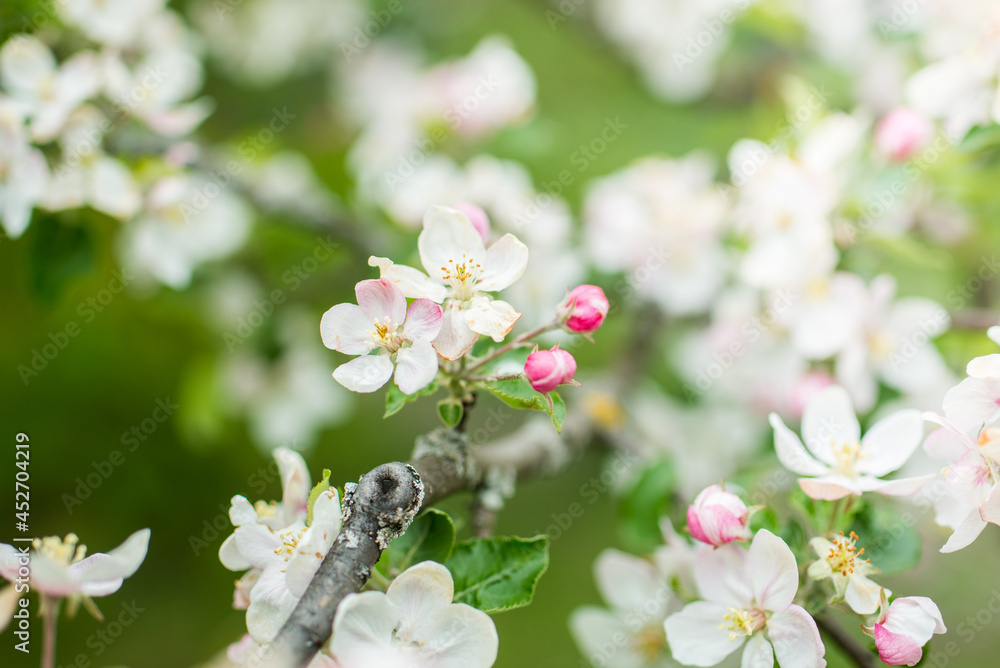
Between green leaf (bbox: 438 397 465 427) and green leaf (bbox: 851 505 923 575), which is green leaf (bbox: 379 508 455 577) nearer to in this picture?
green leaf (bbox: 438 397 465 427)

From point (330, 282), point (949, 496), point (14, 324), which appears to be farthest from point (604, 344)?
point (14, 324)

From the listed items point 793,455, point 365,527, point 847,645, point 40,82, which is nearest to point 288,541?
point 365,527

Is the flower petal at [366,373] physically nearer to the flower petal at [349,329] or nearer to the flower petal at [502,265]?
the flower petal at [349,329]

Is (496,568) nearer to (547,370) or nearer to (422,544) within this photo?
(422,544)

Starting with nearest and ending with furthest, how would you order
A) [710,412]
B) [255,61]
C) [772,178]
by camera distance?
[772,178] < [710,412] < [255,61]

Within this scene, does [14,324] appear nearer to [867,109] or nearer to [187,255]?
[187,255]

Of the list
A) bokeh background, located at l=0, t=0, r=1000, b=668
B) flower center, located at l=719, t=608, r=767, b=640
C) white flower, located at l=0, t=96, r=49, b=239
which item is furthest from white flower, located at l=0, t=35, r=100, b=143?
flower center, located at l=719, t=608, r=767, b=640

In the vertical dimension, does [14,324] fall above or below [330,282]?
below
